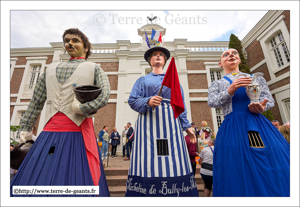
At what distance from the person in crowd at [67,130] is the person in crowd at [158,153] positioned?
37 cm

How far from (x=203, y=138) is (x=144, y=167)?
579 centimetres

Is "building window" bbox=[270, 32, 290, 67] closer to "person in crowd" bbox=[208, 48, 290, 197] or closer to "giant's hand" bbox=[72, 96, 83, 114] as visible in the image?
"person in crowd" bbox=[208, 48, 290, 197]

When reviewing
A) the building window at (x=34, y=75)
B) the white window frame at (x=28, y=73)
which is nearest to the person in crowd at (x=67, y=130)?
the white window frame at (x=28, y=73)

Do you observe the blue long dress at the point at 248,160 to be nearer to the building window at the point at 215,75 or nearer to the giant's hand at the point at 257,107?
the giant's hand at the point at 257,107

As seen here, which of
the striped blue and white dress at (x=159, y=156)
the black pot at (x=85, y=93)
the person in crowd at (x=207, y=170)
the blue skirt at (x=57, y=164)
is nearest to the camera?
the blue skirt at (x=57, y=164)

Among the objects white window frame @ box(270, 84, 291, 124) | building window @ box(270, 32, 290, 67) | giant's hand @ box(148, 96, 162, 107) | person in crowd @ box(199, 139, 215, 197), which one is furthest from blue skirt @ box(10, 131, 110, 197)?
building window @ box(270, 32, 290, 67)

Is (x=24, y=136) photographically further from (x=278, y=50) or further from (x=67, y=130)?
(x=278, y=50)

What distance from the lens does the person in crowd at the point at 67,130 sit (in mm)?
→ 1179

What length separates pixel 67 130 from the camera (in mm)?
1358

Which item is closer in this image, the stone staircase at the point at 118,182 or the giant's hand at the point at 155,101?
the giant's hand at the point at 155,101

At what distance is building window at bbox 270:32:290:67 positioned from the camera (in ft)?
23.9

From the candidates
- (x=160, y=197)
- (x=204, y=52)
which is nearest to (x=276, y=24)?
(x=204, y=52)

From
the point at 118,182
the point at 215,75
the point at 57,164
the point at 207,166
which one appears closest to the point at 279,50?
the point at 215,75

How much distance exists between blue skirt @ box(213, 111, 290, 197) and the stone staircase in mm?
3297
